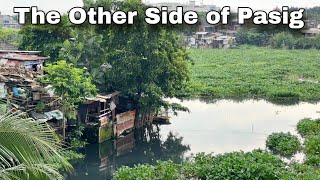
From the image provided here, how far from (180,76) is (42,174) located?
15717 millimetres

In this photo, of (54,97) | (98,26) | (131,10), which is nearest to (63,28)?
(98,26)

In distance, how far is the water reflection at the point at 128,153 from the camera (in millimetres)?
14344

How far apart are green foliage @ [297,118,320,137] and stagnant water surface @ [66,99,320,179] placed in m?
0.46

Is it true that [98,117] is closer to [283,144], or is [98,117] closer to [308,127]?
[283,144]

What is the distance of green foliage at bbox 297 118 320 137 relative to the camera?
709 inches

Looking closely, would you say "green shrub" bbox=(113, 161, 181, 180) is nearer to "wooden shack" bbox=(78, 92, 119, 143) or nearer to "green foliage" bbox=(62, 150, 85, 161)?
"green foliage" bbox=(62, 150, 85, 161)

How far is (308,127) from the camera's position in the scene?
18516 millimetres

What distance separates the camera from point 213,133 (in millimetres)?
18750

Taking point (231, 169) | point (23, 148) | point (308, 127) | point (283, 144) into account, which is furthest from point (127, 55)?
point (23, 148)

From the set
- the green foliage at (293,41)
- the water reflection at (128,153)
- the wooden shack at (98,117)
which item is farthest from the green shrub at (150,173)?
the green foliage at (293,41)

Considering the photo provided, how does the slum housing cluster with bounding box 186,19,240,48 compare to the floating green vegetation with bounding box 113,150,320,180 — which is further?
the slum housing cluster with bounding box 186,19,240,48

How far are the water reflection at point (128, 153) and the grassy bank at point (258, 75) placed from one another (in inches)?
408

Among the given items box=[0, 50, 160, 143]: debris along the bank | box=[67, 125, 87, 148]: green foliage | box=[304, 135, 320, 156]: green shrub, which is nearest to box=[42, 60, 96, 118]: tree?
box=[0, 50, 160, 143]: debris along the bank

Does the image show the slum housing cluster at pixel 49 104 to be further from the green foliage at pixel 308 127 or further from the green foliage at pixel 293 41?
the green foliage at pixel 293 41
